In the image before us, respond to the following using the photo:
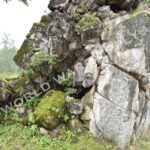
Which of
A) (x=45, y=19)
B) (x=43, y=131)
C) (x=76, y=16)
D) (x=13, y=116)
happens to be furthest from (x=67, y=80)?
(x=45, y=19)

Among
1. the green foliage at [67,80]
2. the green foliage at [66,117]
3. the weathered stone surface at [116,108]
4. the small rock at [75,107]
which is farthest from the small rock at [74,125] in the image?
the green foliage at [67,80]

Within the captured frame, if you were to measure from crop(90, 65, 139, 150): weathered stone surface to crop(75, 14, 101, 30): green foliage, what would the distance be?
6.23 ft

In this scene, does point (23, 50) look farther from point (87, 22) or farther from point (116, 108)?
point (116, 108)

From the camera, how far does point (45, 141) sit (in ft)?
29.0

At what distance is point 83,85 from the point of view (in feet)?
31.9

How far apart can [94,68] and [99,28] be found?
1.52 metres

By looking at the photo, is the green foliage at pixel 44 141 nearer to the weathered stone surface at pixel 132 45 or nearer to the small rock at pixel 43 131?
the small rock at pixel 43 131

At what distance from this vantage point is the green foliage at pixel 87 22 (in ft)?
31.9

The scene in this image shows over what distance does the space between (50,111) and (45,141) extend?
1091 millimetres

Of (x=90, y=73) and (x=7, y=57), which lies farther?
(x=7, y=57)

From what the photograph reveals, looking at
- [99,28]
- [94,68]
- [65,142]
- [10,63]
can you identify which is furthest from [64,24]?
[10,63]

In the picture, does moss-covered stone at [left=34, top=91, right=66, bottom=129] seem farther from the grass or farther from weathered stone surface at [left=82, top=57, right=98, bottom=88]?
weathered stone surface at [left=82, top=57, right=98, bottom=88]

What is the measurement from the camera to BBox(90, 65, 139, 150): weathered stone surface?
9023mm

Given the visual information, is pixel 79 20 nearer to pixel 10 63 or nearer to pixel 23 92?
pixel 23 92
